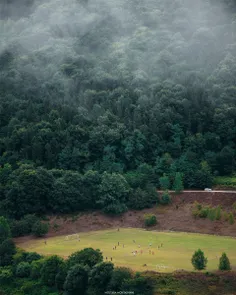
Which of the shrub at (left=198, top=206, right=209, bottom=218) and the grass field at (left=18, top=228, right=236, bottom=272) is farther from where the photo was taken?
the shrub at (left=198, top=206, right=209, bottom=218)

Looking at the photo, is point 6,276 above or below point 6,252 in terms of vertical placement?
below

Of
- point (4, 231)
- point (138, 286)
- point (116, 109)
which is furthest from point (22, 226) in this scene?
point (116, 109)

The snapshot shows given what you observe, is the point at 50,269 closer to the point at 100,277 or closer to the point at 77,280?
the point at 77,280

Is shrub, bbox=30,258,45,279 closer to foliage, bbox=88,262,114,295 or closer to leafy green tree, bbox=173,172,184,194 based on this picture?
foliage, bbox=88,262,114,295

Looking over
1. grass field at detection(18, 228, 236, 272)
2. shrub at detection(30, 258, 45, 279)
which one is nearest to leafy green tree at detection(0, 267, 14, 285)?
shrub at detection(30, 258, 45, 279)

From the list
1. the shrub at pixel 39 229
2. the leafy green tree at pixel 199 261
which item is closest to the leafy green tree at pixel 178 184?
the shrub at pixel 39 229

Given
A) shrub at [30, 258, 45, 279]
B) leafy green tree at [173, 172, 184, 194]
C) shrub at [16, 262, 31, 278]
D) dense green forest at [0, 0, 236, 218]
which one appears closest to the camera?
shrub at [30, 258, 45, 279]
